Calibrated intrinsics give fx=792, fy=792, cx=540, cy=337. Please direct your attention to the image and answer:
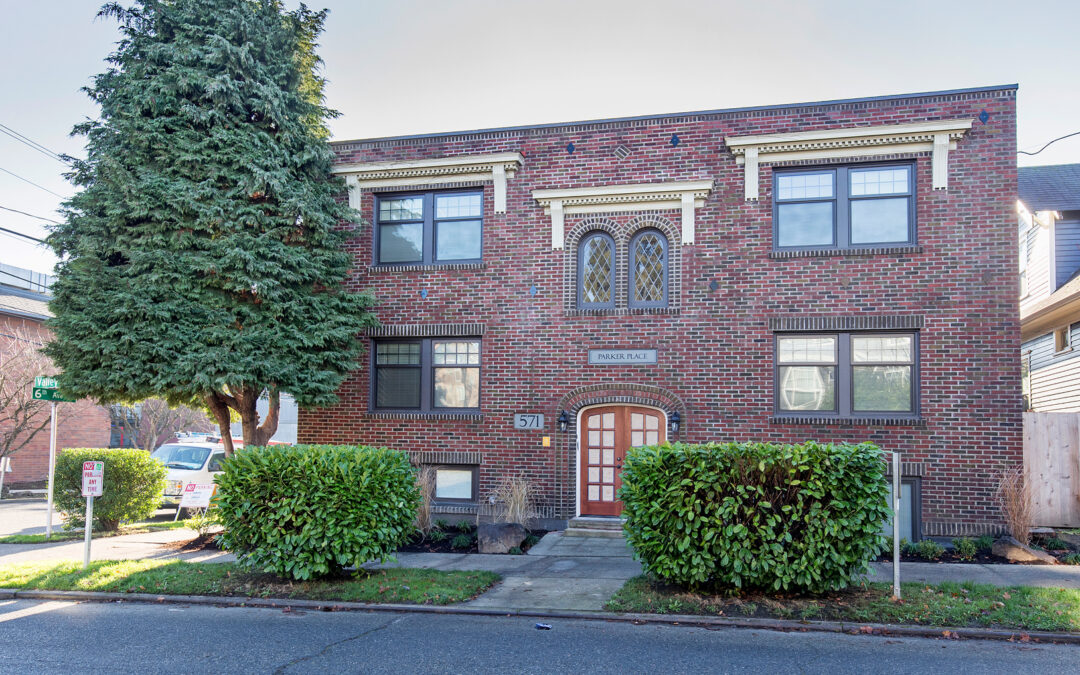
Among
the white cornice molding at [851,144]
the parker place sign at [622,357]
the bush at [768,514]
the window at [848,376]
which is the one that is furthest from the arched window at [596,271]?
the bush at [768,514]

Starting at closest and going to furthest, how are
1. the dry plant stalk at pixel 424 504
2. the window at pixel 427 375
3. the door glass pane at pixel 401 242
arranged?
the dry plant stalk at pixel 424 504, the window at pixel 427 375, the door glass pane at pixel 401 242

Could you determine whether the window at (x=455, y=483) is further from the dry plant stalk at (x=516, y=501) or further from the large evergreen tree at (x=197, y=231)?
the large evergreen tree at (x=197, y=231)

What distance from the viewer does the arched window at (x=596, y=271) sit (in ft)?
46.9

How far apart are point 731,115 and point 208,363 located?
9735 mm

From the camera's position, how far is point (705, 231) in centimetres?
1387

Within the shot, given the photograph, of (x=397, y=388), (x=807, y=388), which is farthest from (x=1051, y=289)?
(x=397, y=388)

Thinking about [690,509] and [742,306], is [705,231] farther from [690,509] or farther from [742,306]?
[690,509]

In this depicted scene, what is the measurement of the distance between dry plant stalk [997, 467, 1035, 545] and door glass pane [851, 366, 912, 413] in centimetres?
175

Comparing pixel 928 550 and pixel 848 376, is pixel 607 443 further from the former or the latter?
pixel 928 550

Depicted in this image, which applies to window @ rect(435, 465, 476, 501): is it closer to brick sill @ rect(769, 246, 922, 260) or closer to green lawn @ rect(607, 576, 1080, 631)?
green lawn @ rect(607, 576, 1080, 631)

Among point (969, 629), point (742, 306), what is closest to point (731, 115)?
point (742, 306)

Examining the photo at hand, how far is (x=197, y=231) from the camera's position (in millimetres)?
13047

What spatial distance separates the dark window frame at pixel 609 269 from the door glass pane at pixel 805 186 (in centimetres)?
301

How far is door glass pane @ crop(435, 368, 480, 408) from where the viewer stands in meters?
14.9
